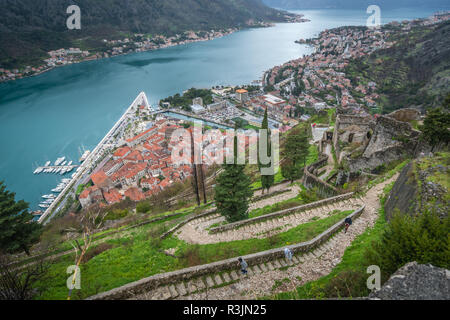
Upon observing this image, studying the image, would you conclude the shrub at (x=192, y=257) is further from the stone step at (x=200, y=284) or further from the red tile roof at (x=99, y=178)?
the red tile roof at (x=99, y=178)

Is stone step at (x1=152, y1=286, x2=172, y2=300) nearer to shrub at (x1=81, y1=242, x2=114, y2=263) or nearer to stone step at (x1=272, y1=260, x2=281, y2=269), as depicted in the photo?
stone step at (x1=272, y1=260, x2=281, y2=269)

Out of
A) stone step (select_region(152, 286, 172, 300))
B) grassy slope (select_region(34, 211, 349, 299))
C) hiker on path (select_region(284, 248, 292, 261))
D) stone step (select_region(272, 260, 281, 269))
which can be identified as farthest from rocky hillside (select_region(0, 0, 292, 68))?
hiker on path (select_region(284, 248, 292, 261))

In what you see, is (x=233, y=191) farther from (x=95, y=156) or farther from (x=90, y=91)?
(x=90, y=91)

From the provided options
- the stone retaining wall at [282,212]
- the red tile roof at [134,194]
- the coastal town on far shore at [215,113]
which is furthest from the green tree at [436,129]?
the red tile roof at [134,194]
